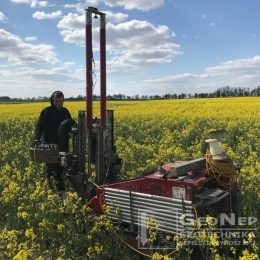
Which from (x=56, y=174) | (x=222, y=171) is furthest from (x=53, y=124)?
(x=222, y=171)

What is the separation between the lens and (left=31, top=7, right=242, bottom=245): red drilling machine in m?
4.86

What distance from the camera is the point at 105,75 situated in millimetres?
6332

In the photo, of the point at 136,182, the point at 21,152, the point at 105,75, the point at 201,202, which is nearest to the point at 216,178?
the point at 201,202

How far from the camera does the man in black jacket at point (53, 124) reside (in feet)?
25.5

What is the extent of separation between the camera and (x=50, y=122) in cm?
792

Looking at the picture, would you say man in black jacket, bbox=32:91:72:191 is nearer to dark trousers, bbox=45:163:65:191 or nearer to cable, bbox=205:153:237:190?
dark trousers, bbox=45:163:65:191

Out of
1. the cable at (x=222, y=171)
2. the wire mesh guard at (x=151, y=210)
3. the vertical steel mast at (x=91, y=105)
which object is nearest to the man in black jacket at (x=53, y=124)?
the vertical steel mast at (x=91, y=105)

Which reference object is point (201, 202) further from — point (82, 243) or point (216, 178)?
point (82, 243)

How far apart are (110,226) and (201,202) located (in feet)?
3.95

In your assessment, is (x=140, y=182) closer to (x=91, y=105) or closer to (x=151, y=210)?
(x=151, y=210)

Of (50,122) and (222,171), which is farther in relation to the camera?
→ (50,122)

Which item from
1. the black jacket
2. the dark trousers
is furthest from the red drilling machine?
the dark trousers

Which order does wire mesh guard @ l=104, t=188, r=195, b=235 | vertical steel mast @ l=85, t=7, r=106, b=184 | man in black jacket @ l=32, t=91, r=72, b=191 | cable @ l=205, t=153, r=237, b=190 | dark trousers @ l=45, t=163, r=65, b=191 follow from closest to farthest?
wire mesh guard @ l=104, t=188, r=195, b=235 → cable @ l=205, t=153, r=237, b=190 → vertical steel mast @ l=85, t=7, r=106, b=184 → man in black jacket @ l=32, t=91, r=72, b=191 → dark trousers @ l=45, t=163, r=65, b=191

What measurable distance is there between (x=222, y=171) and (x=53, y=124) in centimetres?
370
